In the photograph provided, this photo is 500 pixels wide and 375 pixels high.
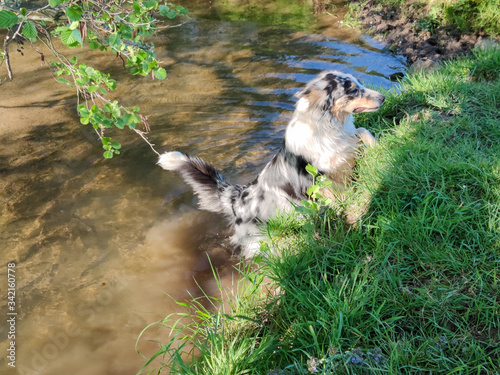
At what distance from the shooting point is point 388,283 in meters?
2.44

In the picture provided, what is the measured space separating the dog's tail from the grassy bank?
2.29 feet

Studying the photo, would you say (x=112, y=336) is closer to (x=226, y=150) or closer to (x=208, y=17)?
(x=226, y=150)

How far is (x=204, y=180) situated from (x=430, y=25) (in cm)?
520

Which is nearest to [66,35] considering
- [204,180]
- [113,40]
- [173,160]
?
[113,40]

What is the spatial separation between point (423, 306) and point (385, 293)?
204 millimetres

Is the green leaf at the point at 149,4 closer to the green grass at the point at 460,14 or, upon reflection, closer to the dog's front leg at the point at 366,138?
the dog's front leg at the point at 366,138

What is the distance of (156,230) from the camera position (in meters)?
4.28

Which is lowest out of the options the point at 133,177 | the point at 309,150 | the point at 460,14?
the point at 133,177

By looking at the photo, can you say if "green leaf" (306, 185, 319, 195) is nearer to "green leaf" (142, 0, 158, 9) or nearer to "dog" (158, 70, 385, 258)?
"dog" (158, 70, 385, 258)

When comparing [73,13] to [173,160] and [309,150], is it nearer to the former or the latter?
[173,160]

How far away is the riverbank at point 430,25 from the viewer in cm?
600

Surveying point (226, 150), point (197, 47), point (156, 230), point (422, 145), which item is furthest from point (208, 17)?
point (422, 145)

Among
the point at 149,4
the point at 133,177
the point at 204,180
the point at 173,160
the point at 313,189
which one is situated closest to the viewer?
the point at 149,4

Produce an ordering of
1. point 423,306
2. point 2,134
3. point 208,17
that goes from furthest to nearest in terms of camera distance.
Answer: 1. point 208,17
2. point 2,134
3. point 423,306
